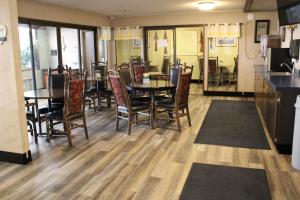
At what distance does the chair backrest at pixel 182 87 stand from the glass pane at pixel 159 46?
4.31m

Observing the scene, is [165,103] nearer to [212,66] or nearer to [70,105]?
[70,105]

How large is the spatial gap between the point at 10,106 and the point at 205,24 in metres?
6.34

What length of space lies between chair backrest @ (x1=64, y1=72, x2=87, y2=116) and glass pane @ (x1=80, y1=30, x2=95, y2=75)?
4.04m

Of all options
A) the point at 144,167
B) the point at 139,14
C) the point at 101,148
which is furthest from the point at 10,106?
the point at 139,14

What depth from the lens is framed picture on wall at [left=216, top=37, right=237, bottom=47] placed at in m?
8.33

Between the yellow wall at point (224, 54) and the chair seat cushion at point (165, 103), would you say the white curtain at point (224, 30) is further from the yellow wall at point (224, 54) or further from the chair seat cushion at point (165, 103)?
the chair seat cushion at point (165, 103)

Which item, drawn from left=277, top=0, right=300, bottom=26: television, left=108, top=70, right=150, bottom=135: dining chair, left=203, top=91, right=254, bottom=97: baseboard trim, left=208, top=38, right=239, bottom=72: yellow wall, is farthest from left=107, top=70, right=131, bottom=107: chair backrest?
left=208, top=38, right=239, bottom=72: yellow wall

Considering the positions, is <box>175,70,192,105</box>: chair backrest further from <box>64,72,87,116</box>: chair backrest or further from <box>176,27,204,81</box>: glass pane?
<box>176,27,204,81</box>: glass pane

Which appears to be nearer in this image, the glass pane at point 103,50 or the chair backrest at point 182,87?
the chair backrest at point 182,87

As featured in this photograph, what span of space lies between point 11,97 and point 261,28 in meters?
6.79

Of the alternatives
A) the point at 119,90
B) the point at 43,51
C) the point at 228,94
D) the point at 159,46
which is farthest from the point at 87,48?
the point at 228,94

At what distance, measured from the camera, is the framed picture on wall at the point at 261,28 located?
7.90 metres

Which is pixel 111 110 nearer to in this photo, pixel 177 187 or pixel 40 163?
pixel 40 163

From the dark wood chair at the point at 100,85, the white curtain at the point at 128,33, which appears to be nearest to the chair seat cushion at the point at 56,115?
the dark wood chair at the point at 100,85
